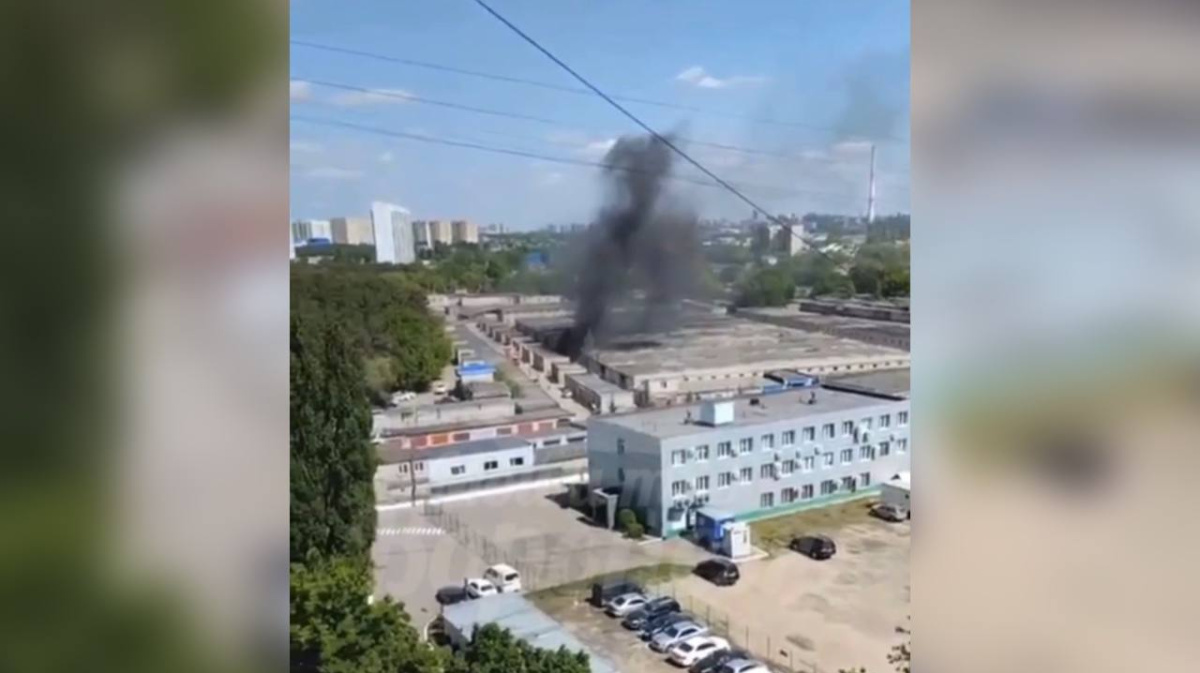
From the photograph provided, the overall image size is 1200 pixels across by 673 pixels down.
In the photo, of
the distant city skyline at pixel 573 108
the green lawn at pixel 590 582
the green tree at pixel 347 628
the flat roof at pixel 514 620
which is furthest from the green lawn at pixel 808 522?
the green tree at pixel 347 628

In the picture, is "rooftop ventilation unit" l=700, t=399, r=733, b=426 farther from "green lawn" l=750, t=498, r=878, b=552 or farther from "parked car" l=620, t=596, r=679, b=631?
"parked car" l=620, t=596, r=679, b=631

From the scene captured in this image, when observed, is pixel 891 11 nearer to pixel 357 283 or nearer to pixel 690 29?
pixel 690 29

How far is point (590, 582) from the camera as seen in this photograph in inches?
58.9

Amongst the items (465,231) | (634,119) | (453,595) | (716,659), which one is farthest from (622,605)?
(634,119)

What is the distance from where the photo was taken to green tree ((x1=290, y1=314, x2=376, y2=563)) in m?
1.34

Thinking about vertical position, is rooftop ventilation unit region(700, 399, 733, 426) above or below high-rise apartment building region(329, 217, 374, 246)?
below

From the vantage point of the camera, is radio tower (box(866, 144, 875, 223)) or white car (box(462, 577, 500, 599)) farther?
white car (box(462, 577, 500, 599))

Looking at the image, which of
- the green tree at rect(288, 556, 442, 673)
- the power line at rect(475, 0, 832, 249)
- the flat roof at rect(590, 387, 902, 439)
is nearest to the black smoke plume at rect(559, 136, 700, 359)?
the power line at rect(475, 0, 832, 249)

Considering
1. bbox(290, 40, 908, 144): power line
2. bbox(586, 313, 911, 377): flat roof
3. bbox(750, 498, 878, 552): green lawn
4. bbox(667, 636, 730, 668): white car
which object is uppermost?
bbox(290, 40, 908, 144): power line

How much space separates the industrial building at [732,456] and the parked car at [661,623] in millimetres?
126

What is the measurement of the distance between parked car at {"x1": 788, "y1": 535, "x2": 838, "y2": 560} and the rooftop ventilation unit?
0.69ft
